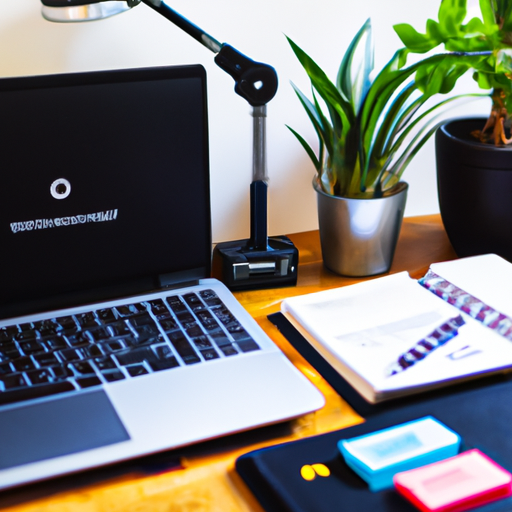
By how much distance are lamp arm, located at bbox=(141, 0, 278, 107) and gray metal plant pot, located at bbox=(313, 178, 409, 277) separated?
0.52ft

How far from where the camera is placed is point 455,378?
0.61 m

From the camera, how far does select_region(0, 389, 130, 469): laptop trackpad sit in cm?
51

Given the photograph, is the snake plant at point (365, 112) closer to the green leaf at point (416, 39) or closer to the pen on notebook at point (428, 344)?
the green leaf at point (416, 39)

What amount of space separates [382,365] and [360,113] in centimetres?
33

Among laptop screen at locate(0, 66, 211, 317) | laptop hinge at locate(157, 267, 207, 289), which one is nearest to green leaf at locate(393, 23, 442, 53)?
laptop screen at locate(0, 66, 211, 317)

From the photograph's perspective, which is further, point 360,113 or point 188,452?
point 360,113

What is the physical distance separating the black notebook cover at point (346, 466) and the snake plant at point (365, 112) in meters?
0.32

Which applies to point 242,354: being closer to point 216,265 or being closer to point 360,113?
point 216,265

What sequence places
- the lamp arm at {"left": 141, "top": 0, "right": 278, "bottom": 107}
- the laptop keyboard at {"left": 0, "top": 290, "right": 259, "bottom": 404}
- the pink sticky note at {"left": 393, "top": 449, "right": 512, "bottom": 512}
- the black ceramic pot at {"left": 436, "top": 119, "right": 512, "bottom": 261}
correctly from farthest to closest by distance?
the black ceramic pot at {"left": 436, "top": 119, "right": 512, "bottom": 261}, the lamp arm at {"left": 141, "top": 0, "right": 278, "bottom": 107}, the laptop keyboard at {"left": 0, "top": 290, "right": 259, "bottom": 404}, the pink sticky note at {"left": 393, "top": 449, "right": 512, "bottom": 512}

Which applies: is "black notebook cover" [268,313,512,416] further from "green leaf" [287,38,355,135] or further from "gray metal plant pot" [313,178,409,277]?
"green leaf" [287,38,355,135]

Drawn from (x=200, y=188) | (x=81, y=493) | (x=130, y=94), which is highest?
(x=130, y=94)

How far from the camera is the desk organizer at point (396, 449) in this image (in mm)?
499

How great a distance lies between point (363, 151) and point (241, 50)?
0.72 ft

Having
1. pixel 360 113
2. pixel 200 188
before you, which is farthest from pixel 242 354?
pixel 360 113
